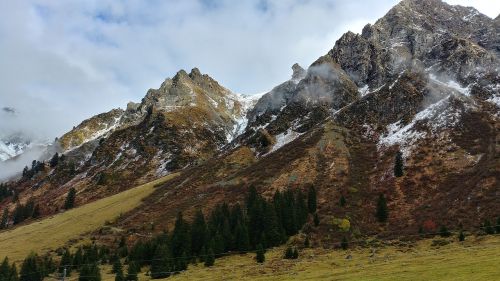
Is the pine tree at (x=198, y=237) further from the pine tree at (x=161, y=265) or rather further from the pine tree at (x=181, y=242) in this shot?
the pine tree at (x=161, y=265)

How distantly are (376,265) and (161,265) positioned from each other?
42984 mm

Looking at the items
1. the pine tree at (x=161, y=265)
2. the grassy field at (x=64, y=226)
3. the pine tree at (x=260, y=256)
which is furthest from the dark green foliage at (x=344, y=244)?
the grassy field at (x=64, y=226)

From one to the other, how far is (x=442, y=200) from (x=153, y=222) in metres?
80.9

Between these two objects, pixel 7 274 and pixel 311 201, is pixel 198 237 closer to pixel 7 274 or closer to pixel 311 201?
pixel 311 201

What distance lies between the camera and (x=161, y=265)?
311 feet

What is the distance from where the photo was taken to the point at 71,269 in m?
108

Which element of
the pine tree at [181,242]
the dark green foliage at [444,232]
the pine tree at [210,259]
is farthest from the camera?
the pine tree at [181,242]

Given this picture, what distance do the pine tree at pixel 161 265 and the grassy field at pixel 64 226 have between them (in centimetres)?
4717

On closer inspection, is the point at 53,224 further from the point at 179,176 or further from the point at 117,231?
the point at 179,176

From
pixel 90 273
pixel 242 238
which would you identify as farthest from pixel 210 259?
pixel 90 273

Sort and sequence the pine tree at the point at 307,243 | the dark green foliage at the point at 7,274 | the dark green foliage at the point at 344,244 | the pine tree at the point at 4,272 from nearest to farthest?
1. the dark green foliage at the point at 7,274
2. the pine tree at the point at 4,272
3. the dark green foliage at the point at 344,244
4. the pine tree at the point at 307,243

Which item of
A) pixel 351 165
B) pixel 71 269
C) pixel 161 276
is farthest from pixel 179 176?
pixel 161 276

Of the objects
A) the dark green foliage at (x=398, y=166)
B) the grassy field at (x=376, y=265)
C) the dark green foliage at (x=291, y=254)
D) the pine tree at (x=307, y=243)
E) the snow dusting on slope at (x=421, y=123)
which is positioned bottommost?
the grassy field at (x=376, y=265)

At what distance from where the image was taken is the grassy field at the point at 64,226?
13275cm
